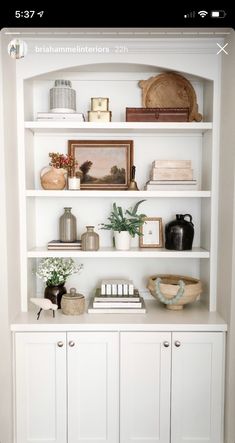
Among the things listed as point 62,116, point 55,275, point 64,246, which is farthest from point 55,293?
point 62,116

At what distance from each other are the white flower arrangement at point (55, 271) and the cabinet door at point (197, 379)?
0.73 metres

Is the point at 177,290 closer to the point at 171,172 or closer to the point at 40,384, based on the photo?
the point at 171,172

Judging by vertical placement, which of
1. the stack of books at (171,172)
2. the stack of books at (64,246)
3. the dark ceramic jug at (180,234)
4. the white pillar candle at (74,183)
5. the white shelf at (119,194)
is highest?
the stack of books at (171,172)

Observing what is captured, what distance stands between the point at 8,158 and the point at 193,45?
3.87ft

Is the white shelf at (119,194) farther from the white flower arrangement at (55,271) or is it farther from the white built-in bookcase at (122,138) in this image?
the white flower arrangement at (55,271)

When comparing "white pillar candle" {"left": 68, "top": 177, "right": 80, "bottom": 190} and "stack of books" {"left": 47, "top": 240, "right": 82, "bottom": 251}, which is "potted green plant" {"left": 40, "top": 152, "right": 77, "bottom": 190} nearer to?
"white pillar candle" {"left": 68, "top": 177, "right": 80, "bottom": 190}

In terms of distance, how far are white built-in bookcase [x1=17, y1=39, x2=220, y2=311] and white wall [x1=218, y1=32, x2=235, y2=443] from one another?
11 centimetres

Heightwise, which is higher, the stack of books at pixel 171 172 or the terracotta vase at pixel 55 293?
the stack of books at pixel 171 172

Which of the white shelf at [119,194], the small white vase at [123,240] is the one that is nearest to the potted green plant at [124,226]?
the small white vase at [123,240]

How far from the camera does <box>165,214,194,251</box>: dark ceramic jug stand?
7.77 ft

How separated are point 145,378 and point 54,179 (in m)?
1.21

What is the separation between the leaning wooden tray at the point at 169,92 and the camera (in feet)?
7.91

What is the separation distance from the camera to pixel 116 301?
2.32 meters
